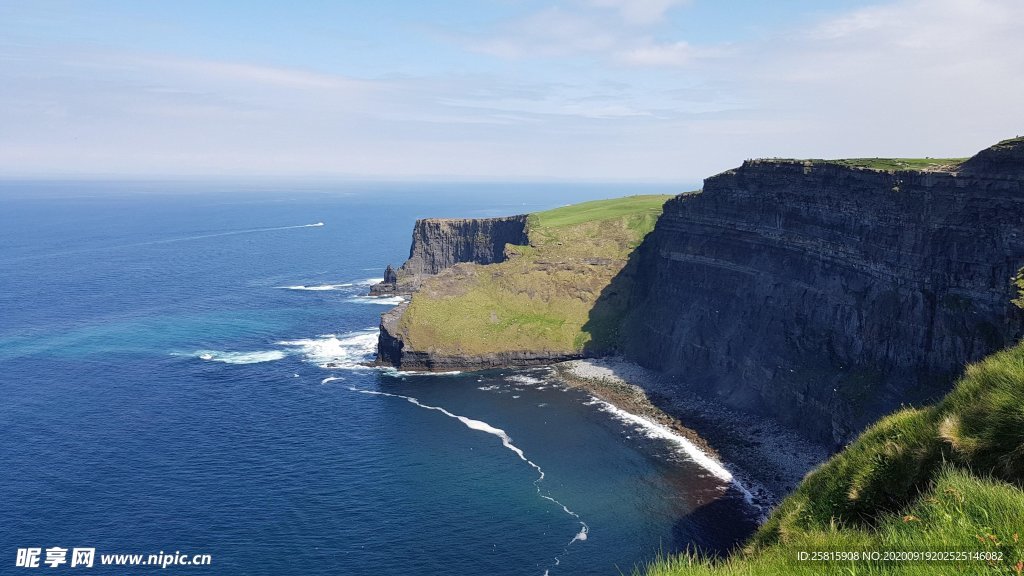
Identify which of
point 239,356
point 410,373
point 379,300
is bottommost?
point 410,373

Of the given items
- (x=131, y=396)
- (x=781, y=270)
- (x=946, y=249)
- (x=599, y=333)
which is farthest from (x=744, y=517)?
(x=131, y=396)

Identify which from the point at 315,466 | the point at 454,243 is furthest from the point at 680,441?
the point at 454,243

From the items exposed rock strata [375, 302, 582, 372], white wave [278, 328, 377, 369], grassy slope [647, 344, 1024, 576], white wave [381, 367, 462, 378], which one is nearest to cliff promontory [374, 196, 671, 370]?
exposed rock strata [375, 302, 582, 372]

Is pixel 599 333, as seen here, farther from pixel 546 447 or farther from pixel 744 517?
pixel 744 517

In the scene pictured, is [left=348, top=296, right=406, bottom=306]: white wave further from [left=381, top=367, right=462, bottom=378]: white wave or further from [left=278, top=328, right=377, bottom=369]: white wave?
[left=381, top=367, right=462, bottom=378]: white wave

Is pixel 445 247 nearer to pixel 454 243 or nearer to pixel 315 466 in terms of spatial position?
pixel 454 243

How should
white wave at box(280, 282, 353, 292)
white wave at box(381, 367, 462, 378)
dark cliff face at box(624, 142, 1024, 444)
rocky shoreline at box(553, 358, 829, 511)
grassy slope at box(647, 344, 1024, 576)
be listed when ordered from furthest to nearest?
white wave at box(280, 282, 353, 292) → white wave at box(381, 367, 462, 378) → rocky shoreline at box(553, 358, 829, 511) → dark cliff face at box(624, 142, 1024, 444) → grassy slope at box(647, 344, 1024, 576)

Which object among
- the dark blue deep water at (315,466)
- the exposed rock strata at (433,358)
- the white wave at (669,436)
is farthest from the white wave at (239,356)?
the white wave at (669,436)
